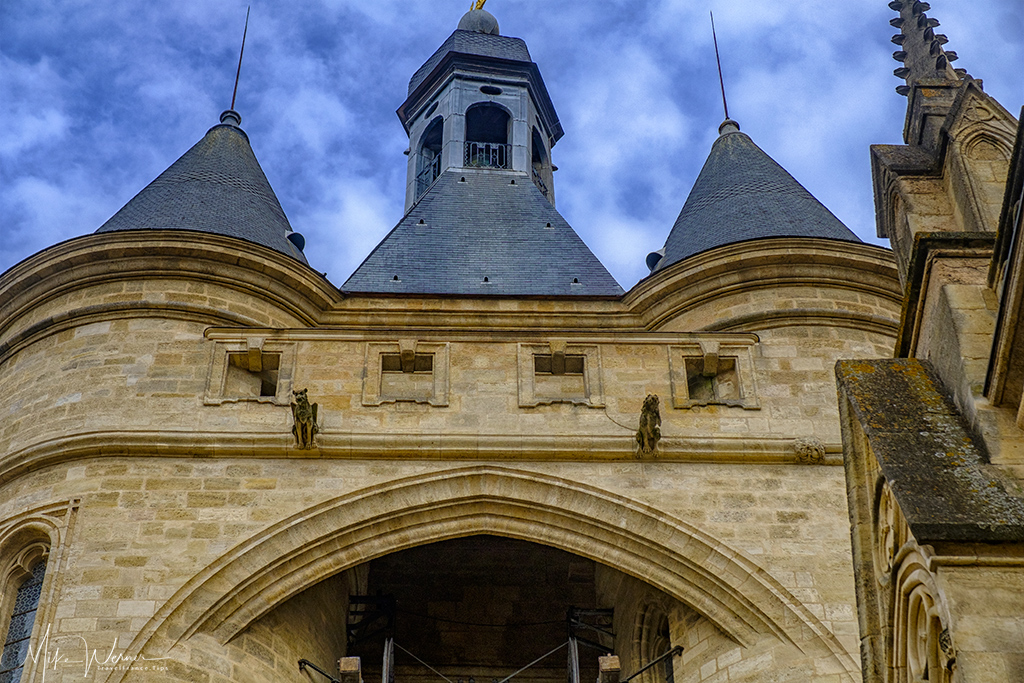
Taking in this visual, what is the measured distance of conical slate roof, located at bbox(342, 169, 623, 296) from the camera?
14469mm

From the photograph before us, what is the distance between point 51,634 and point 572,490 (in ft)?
11.0

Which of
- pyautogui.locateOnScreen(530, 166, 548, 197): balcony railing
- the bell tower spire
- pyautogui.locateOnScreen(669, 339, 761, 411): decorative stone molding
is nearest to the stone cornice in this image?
pyautogui.locateOnScreen(669, 339, 761, 411): decorative stone molding

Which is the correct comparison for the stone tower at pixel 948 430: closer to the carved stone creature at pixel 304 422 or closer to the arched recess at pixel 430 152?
the carved stone creature at pixel 304 422

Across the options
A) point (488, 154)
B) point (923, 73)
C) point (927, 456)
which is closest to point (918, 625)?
point (927, 456)

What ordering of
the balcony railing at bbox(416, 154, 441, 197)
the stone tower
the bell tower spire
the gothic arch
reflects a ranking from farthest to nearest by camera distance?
the balcony railing at bbox(416, 154, 441, 197)
the bell tower spire
the gothic arch
the stone tower

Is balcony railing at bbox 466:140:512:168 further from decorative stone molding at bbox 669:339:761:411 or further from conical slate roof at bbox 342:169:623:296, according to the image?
decorative stone molding at bbox 669:339:761:411

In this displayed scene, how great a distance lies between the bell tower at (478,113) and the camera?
2117cm

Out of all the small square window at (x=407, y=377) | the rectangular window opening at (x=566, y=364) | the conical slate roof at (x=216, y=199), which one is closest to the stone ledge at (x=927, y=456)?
the rectangular window opening at (x=566, y=364)

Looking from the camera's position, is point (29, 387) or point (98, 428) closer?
point (98, 428)

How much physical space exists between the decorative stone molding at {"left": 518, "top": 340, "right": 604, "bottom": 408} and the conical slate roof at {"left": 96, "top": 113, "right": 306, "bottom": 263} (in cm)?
267

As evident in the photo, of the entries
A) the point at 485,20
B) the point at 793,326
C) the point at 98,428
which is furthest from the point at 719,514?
the point at 485,20

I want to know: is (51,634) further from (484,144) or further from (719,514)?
(484,144)

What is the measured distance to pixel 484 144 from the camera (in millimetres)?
21453

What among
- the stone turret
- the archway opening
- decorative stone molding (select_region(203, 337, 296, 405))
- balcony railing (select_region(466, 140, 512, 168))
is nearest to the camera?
decorative stone molding (select_region(203, 337, 296, 405))
